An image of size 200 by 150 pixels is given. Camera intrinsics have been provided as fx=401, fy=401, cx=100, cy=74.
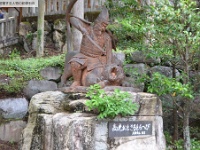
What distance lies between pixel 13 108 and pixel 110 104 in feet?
12.9

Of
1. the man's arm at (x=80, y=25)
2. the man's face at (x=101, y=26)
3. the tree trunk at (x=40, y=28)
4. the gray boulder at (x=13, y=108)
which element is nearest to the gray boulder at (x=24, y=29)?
the tree trunk at (x=40, y=28)

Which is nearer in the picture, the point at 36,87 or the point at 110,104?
the point at 110,104

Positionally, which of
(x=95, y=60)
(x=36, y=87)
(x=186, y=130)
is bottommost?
(x=186, y=130)

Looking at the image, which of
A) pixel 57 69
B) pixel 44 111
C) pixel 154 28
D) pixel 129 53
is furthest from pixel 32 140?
pixel 129 53

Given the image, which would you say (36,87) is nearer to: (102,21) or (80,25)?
(80,25)

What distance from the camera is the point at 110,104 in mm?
5480

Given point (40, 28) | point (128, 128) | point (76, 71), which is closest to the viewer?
point (128, 128)

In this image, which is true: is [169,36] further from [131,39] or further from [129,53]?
[129,53]

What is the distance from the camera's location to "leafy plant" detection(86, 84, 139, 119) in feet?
17.9

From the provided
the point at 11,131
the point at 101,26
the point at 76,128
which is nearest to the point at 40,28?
the point at 11,131

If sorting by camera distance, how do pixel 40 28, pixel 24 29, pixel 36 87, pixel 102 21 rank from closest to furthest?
pixel 102 21 < pixel 36 87 < pixel 40 28 < pixel 24 29

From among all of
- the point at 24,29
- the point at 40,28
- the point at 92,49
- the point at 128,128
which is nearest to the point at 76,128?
the point at 128,128

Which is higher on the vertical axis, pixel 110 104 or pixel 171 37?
pixel 171 37

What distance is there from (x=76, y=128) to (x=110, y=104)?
1.89 ft
